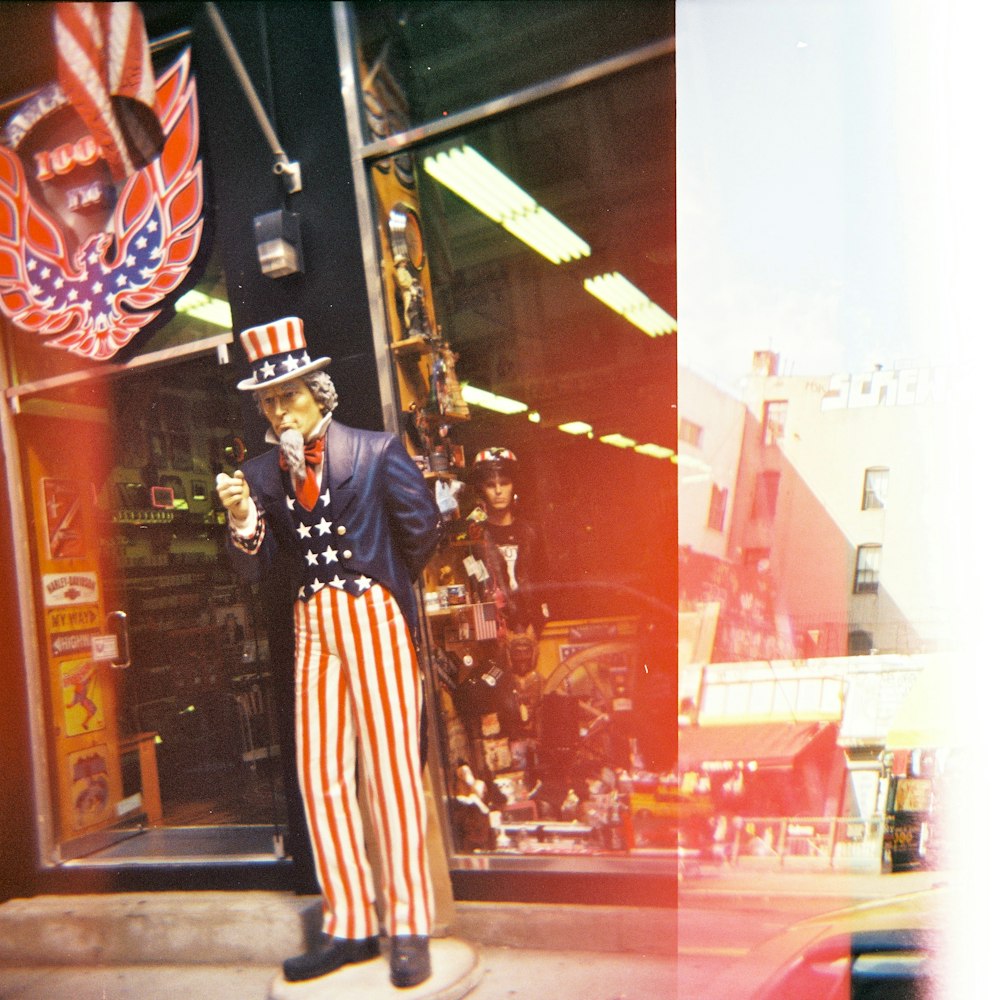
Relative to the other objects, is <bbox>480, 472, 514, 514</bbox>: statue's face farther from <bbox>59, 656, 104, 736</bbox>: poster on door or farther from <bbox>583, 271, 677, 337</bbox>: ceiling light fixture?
<bbox>59, 656, 104, 736</bbox>: poster on door

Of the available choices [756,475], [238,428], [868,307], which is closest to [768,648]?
[756,475]

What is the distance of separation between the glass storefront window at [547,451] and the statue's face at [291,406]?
0.39 metres

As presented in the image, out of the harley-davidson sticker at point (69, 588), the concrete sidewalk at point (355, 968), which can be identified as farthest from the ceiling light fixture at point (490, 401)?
the harley-davidson sticker at point (69, 588)

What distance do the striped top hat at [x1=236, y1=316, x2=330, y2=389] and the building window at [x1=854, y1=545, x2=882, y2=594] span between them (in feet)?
6.59

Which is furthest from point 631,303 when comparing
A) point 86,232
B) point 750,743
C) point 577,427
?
point 86,232

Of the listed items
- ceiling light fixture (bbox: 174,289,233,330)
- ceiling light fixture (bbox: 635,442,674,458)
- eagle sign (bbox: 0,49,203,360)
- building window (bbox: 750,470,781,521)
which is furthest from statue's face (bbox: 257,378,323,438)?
building window (bbox: 750,470,781,521)

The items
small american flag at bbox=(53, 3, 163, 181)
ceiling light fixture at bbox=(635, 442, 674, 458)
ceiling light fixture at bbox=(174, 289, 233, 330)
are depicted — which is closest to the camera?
small american flag at bbox=(53, 3, 163, 181)

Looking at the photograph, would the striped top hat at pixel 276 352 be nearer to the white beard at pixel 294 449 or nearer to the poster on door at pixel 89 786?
the white beard at pixel 294 449

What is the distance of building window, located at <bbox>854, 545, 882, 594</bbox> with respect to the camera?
2.67 metres

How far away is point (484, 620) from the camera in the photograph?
10.8 feet

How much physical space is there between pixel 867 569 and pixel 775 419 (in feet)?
1.88

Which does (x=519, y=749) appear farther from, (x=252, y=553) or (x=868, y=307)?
(x=868, y=307)

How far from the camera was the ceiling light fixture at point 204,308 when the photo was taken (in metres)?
3.64

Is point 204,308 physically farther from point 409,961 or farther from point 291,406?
point 409,961
